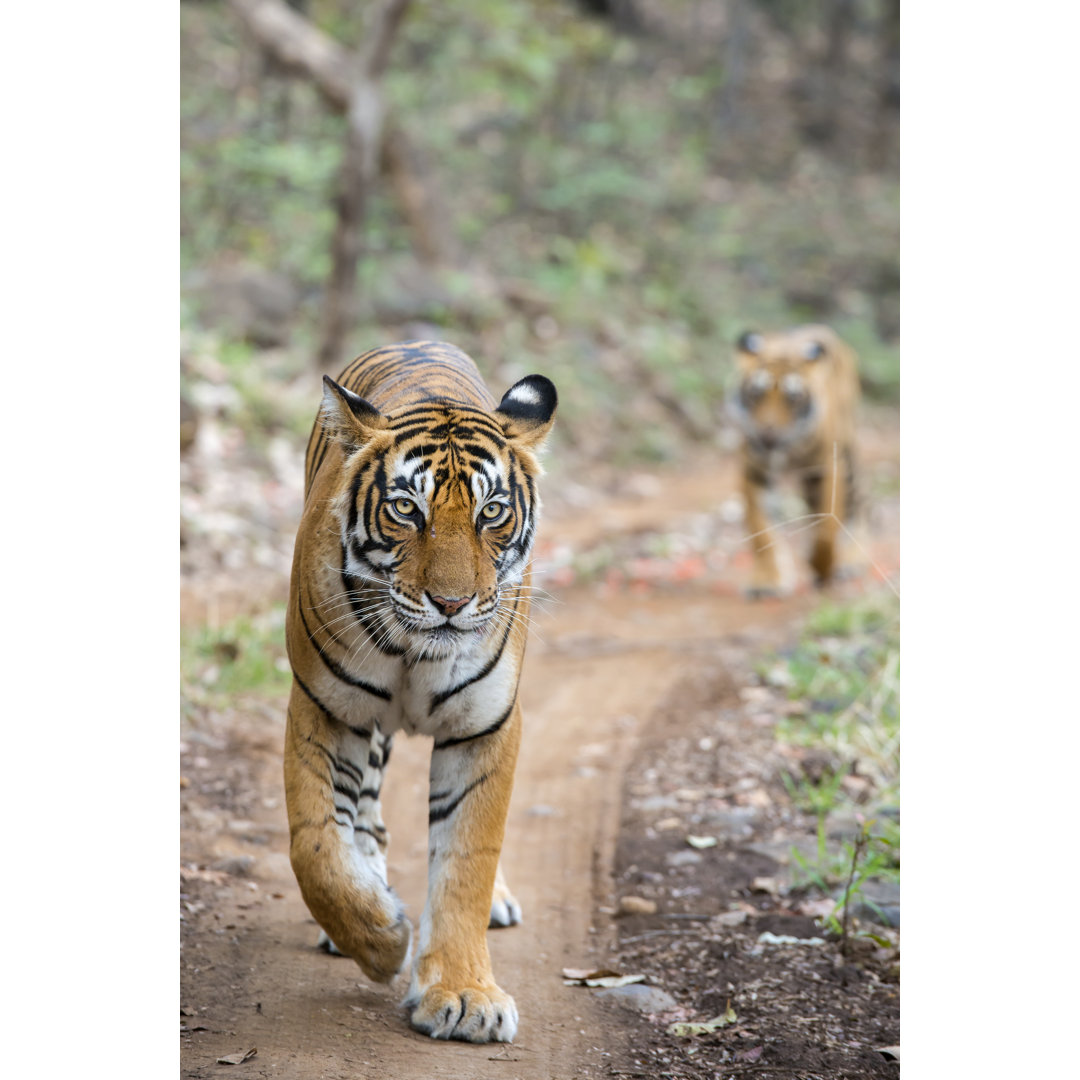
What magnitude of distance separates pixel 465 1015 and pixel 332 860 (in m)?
0.49

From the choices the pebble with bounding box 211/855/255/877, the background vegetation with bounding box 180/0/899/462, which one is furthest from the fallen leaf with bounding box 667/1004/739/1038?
the background vegetation with bounding box 180/0/899/462

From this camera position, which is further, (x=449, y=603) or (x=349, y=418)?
(x=349, y=418)

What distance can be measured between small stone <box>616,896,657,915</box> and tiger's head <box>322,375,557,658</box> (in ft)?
4.92

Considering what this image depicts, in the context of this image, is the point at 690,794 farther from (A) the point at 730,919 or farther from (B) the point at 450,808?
(B) the point at 450,808

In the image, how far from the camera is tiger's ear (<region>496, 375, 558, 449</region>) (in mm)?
3100

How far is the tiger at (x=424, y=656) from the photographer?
2842 mm

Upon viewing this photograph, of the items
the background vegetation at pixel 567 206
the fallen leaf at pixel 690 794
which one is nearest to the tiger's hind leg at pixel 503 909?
the fallen leaf at pixel 690 794

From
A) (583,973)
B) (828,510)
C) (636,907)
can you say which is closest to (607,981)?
(583,973)

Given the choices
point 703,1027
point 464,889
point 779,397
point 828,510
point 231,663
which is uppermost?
point 779,397

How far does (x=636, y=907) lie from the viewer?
401 cm

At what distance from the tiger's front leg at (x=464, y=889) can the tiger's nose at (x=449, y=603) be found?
0.47 metres
